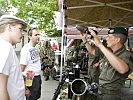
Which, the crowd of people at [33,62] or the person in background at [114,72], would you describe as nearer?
the crowd of people at [33,62]

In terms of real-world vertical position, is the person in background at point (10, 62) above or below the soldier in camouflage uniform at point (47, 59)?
above

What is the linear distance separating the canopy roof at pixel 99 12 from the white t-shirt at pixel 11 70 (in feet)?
10.1

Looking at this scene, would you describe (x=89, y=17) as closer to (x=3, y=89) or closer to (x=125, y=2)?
(x=125, y=2)

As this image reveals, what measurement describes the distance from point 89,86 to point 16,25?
4.06 ft

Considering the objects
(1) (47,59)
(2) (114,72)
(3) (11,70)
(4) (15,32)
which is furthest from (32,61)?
(1) (47,59)

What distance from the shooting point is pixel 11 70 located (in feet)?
7.34

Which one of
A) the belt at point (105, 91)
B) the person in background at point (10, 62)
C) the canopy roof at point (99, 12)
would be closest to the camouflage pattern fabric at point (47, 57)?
Answer: the canopy roof at point (99, 12)

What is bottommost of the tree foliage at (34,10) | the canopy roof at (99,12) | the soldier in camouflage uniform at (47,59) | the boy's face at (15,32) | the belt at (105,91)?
the soldier in camouflage uniform at (47,59)

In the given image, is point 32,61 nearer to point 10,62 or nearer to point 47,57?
point 10,62

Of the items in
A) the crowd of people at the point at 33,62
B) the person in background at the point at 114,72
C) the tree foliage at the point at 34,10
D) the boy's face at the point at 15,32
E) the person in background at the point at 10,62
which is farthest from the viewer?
the tree foliage at the point at 34,10

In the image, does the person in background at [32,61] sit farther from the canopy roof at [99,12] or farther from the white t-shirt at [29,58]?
the canopy roof at [99,12]

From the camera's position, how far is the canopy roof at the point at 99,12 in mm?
5742

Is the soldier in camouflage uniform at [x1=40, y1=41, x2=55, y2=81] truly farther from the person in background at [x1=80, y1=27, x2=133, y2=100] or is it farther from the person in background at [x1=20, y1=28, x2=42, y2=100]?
the person in background at [x1=80, y1=27, x2=133, y2=100]

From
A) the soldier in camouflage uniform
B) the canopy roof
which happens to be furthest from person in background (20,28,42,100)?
the soldier in camouflage uniform
